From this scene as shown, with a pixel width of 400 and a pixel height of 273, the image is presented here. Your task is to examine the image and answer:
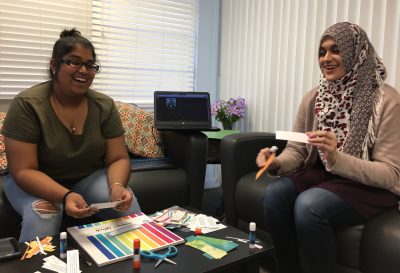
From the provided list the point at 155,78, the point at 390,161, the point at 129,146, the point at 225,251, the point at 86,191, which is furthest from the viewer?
the point at 155,78

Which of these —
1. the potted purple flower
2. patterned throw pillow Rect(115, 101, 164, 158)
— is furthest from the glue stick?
the potted purple flower

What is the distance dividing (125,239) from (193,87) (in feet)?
7.19

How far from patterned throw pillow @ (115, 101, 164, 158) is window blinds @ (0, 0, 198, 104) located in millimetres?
561

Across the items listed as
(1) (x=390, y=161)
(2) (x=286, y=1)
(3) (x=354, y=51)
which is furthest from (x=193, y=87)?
(1) (x=390, y=161)

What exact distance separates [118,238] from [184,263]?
0.25 meters

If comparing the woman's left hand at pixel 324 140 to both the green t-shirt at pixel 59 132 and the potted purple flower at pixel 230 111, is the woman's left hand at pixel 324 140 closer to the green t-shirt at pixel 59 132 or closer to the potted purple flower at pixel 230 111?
the green t-shirt at pixel 59 132

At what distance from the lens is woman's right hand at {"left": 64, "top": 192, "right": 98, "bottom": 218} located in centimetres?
122

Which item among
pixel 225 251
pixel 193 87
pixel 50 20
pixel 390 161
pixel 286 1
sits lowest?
pixel 225 251

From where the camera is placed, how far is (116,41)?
2.75 meters

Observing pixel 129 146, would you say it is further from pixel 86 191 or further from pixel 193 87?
pixel 193 87

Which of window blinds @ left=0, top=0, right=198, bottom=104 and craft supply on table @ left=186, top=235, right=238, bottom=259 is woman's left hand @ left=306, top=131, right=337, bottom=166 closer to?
craft supply on table @ left=186, top=235, right=238, bottom=259

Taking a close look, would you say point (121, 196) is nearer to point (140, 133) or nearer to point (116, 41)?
point (140, 133)

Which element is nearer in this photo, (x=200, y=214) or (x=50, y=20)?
(x=200, y=214)

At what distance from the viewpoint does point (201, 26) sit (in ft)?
10.2
